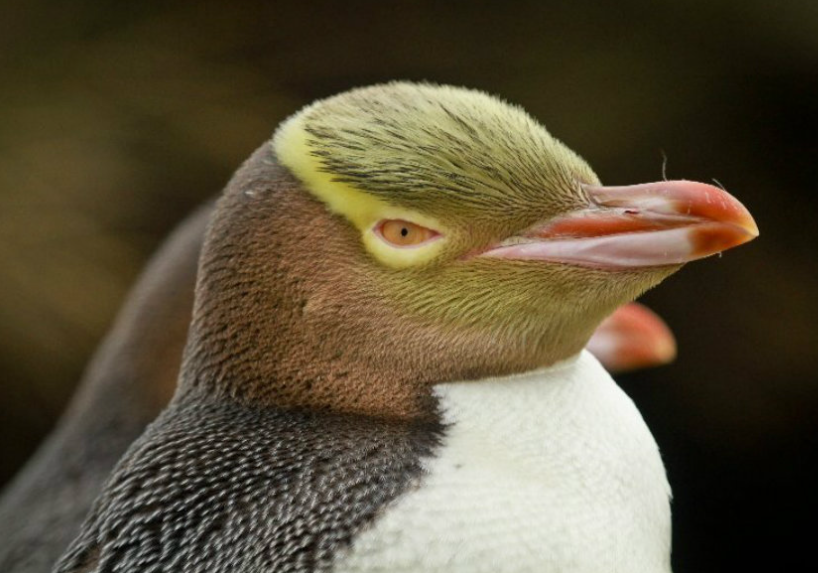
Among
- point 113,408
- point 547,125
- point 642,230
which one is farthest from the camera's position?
point 547,125

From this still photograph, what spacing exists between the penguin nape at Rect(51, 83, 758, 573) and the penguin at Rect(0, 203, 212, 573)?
67 centimetres

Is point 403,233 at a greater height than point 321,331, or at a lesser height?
greater

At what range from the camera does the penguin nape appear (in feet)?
3.81

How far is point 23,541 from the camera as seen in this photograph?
1902 mm

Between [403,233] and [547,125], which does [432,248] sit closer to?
[403,233]

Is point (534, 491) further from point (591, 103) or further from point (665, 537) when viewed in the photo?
point (591, 103)

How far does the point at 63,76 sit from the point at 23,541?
1.78 metres

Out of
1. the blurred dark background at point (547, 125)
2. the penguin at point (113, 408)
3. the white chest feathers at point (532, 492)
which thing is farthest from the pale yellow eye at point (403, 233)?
the blurred dark background at point (547, 125)

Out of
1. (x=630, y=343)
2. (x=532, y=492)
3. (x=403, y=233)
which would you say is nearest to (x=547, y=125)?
(x=630, y=343)

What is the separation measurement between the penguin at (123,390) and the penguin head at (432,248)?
2.12 feet

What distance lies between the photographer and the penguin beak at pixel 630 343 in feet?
6.40

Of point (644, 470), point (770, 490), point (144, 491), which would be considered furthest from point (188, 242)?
point (770, 490)

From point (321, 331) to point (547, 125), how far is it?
6.13 ft

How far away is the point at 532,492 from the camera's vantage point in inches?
46.4
